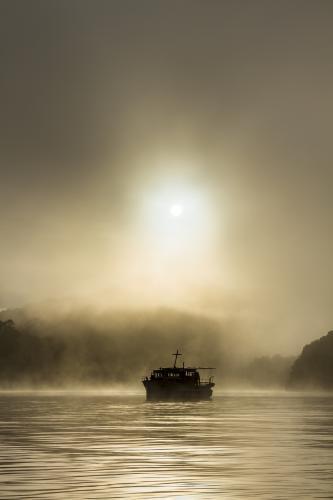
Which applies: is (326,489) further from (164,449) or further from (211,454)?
(164,449)

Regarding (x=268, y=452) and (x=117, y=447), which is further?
(x=117, y=447)

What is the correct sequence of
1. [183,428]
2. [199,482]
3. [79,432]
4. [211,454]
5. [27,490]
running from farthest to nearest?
[183,428]
[79,432]
[211,454]
[199,482]
[27,490]

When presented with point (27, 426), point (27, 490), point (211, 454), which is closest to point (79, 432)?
point (27, 426)

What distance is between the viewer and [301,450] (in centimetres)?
5619

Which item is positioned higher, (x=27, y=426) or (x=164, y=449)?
(x=27, y=426)

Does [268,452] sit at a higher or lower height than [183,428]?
lower

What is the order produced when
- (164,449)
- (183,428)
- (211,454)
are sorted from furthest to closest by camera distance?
(183,428) → (164,449) → (211,454)

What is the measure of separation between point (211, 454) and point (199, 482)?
14246mm

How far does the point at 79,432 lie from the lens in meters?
74.8

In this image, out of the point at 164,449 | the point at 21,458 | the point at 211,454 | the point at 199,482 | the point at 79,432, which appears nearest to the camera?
the point at 199,482

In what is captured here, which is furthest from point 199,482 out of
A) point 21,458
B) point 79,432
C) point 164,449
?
point 79,432

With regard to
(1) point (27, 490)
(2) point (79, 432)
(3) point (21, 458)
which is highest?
(2) point (79, 432)

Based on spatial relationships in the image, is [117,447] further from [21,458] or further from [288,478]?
[288,478]

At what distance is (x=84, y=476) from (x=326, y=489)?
1165 centimetres
